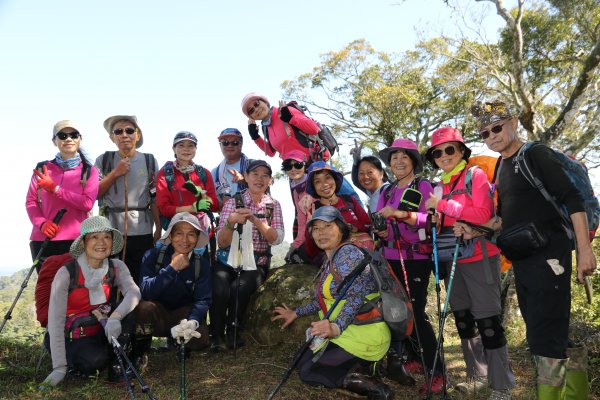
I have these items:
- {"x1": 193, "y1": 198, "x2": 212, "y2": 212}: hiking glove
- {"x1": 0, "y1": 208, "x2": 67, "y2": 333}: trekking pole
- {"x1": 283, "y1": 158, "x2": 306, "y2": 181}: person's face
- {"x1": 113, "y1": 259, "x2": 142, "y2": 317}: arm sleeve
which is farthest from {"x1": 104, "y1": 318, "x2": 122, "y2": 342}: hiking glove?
{"x1": 283, "y1": 158, "x2": 306, "y2": 181}: person's face

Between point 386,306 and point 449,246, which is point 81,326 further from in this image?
point 449,246

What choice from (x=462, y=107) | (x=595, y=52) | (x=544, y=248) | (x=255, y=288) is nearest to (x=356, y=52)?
(x=462, y=107)

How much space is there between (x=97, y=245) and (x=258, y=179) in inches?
87.3

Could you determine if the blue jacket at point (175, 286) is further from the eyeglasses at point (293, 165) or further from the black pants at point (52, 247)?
the eyeglasses at point (293, 165)

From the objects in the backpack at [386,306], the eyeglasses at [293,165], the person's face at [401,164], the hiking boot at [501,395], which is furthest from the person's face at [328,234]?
the hiking boot at [501,395]

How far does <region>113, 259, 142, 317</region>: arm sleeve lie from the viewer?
4.67 meters

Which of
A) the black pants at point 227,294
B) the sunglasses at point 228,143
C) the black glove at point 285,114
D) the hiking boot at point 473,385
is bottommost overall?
the hiking boot at point 473,385

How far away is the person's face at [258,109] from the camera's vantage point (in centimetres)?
639

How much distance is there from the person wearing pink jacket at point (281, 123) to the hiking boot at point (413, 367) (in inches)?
124

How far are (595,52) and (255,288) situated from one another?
11.8m

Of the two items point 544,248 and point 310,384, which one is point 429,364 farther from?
point 544,248

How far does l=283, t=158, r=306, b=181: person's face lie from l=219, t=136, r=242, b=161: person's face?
1.13 metres

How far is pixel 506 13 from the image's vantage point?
13430mm

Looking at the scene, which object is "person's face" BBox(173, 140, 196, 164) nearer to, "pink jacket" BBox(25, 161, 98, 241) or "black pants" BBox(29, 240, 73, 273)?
"pink jacket" BBox(25, 161, 98, 241)
